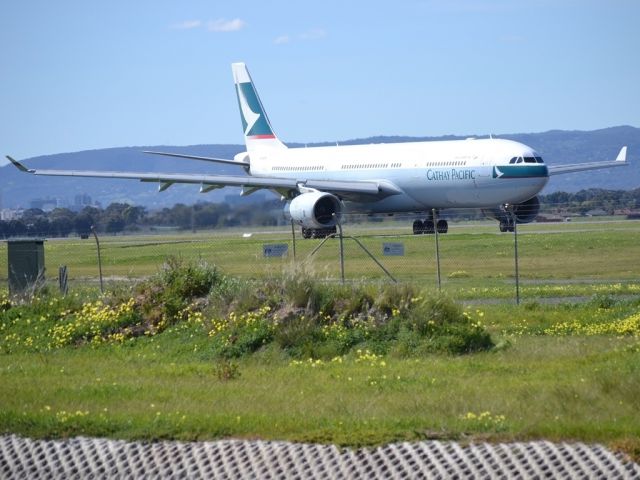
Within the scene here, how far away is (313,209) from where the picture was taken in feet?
A: 126

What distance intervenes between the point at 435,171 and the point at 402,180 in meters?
1.74

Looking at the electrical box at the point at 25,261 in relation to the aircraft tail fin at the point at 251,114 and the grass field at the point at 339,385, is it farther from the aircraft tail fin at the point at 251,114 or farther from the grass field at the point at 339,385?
the aircraft tail fin at the point at 251,114

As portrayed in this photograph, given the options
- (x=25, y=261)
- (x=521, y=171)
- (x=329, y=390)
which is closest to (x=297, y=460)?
(x=329, y=390)

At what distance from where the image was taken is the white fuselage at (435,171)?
1522 inches

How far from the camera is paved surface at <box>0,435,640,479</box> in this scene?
8266mm

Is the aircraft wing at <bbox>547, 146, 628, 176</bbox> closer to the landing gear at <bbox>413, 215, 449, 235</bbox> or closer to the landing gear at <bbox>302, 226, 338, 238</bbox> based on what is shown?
the landing gear at <bbox>413, 215, 449, 235</bbox>

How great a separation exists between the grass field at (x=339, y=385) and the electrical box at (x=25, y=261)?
10.4 ft

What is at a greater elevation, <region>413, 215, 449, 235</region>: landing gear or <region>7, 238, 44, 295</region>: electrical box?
<region>7, 238, 44, 295</region>: electrical box

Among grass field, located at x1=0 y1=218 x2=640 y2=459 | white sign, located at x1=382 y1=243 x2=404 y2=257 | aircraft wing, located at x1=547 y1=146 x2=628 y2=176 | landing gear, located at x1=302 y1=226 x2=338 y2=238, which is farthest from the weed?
aircraft wing, located at x1=547 y1=146 x2=628 y2=176

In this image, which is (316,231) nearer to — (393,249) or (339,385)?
(393,249)

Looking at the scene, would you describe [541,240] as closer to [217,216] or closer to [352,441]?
[217,216]

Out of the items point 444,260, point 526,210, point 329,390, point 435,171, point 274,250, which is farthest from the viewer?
point 435,171

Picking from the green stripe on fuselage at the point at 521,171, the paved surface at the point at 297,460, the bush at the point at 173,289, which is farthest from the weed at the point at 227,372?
the green stripe on fuselage at the point at 521,171

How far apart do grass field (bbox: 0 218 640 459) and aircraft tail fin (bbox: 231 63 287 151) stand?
105ft
